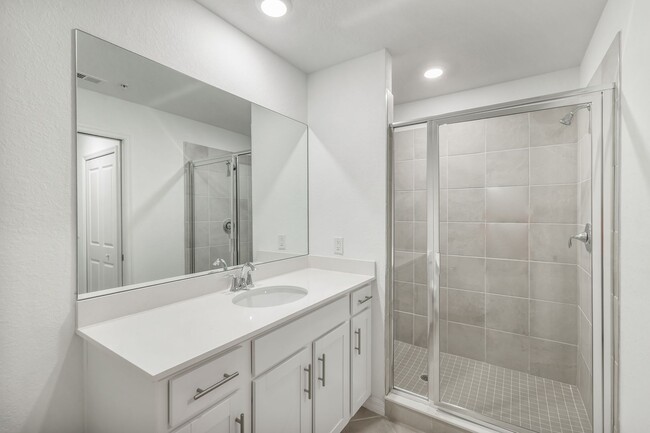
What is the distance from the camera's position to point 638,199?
3.72 ft

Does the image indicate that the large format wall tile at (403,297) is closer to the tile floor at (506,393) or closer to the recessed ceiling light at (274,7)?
the tile floor at (506,393)

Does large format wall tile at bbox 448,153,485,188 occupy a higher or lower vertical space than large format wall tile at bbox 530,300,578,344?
higher

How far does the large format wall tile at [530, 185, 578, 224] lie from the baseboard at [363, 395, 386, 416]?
146 centimetres

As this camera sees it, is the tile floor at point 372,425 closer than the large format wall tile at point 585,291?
No

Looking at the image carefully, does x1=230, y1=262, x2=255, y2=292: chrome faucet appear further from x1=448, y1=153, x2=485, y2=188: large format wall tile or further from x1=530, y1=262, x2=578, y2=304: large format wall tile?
x1=530, y1=262, x2=578, y2=304: large format wall tile

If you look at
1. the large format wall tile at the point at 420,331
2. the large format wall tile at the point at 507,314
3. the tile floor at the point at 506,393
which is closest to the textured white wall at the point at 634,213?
the tile floor at the point at 506,393

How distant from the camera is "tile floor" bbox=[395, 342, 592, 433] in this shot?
5.06 feet

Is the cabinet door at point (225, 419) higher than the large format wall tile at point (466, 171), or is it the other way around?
the large format wall tile at point (466, 171)

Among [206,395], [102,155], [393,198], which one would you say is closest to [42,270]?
[102,155]

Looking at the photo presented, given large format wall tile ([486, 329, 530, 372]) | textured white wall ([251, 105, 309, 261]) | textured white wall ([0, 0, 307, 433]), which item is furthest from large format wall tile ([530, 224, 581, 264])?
textured white wall ([0, 0, 307, 433])

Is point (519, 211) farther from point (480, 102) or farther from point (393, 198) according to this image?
point (480, 102)

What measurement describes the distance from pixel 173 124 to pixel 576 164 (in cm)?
206

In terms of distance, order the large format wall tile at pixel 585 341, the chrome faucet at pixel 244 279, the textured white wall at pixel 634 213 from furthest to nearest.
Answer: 1. the chrome faucet at pixel 244 279
2. the large format wall tile at pixel 585 341
3. the textured white wall at pixel 634 213

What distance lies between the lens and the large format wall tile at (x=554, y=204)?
148 cm
